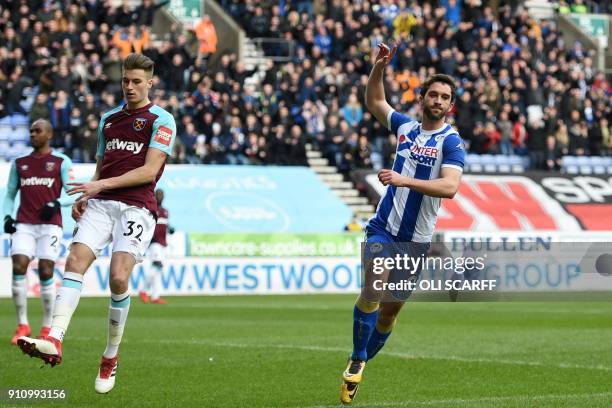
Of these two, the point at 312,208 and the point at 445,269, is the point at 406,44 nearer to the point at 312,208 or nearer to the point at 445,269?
the point at 312,208

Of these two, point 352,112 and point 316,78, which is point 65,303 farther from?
point 316,78

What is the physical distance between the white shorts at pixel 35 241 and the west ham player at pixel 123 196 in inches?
206

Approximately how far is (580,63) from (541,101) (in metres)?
4.03

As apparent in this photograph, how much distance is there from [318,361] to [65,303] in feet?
14.6

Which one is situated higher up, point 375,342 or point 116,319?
point 116,319

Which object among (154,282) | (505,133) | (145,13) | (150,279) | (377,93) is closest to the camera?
(377,93)

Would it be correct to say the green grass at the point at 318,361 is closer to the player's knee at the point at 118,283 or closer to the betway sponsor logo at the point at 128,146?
the player's knee at the point at 118,283

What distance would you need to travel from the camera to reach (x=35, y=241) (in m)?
15.5

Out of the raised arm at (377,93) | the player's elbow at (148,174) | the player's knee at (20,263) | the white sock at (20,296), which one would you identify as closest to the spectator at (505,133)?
the white sock at (20,296)

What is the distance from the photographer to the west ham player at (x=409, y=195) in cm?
1019

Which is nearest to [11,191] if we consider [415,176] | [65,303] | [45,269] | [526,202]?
[45,269]

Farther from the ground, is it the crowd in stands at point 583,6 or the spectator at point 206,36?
the spectator at point 206,36

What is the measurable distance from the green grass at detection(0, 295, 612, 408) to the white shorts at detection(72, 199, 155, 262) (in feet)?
4.23

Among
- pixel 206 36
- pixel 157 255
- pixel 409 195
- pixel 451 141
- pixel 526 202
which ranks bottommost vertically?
pixel 526 202
